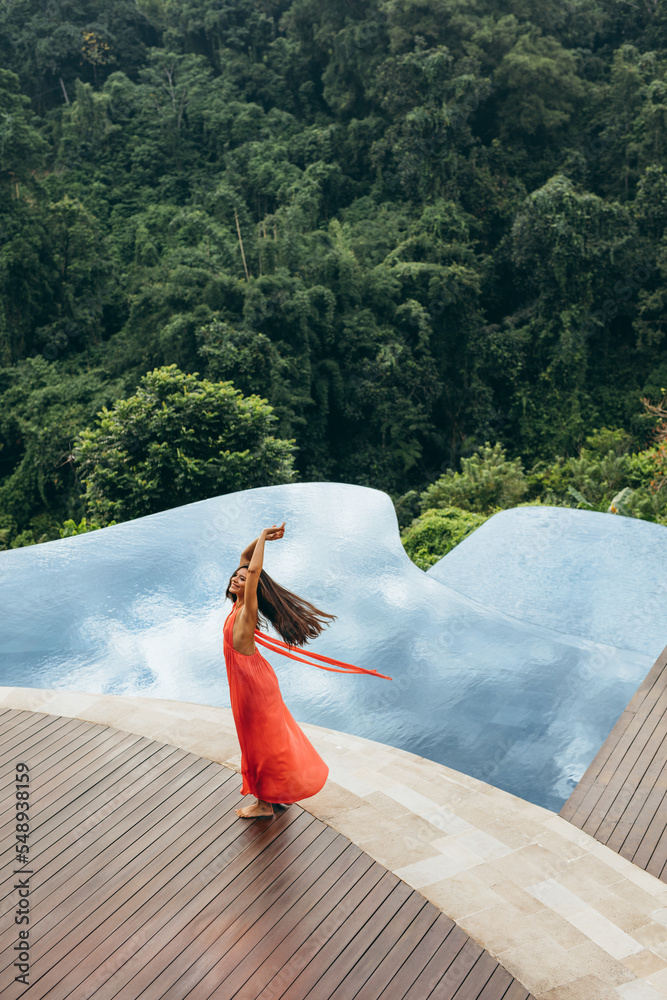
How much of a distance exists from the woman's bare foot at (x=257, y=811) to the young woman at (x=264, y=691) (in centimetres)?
12

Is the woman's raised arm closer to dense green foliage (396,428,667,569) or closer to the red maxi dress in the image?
the red maxi dress

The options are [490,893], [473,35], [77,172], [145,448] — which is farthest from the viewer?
[77,172]

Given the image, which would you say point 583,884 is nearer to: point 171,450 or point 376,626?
point 376,626

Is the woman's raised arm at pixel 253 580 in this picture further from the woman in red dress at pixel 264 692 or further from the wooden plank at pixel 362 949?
the wooden plank at pixel 362 949

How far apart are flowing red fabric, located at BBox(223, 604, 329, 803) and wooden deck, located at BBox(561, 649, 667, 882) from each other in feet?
5.70

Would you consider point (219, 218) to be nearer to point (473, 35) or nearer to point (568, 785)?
point (473, 35)

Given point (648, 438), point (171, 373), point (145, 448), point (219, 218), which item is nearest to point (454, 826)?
point (145, 448)

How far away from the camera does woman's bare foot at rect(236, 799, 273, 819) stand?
3977 millimetres

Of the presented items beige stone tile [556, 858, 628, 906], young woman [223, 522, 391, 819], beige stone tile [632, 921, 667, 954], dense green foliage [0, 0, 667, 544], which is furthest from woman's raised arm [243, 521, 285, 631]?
dense green foliage [0, 0, 667, 544]

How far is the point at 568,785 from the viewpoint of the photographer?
4840 millimetres

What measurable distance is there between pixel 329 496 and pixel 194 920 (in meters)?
5.73

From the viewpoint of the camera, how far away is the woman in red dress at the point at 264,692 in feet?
12.0

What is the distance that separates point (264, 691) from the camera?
3684 mm

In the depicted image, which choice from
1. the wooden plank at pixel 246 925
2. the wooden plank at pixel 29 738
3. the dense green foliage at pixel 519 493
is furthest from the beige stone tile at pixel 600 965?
the dense green foliage at pixel 519 493
